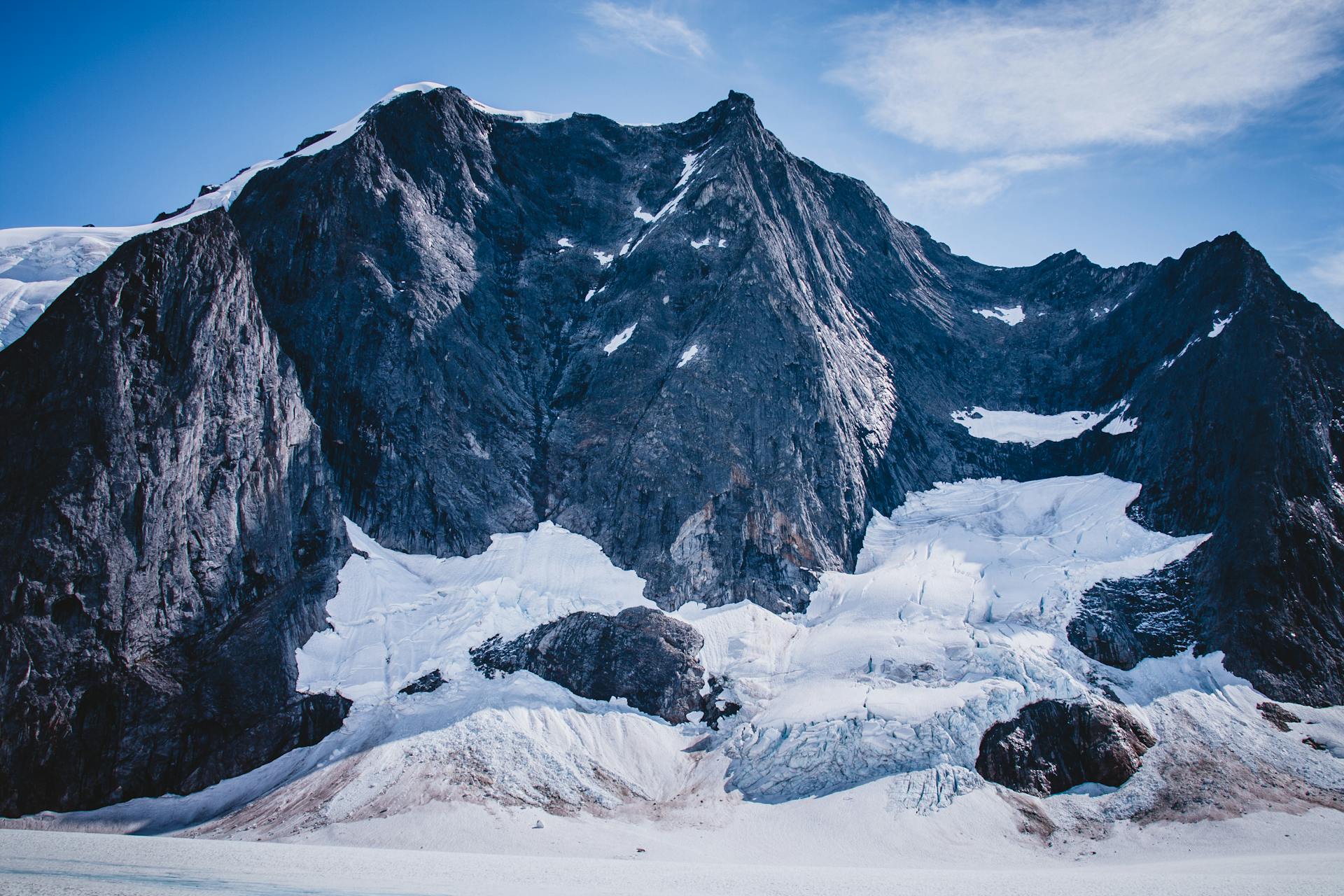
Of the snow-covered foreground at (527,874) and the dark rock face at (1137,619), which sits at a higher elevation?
the dark rock face at (1137,619)

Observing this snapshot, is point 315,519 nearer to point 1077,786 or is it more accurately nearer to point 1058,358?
point 1077,786

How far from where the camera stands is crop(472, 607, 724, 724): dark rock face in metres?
41.1

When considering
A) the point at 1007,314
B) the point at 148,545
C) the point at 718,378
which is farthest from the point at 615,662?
the point at 1007,314

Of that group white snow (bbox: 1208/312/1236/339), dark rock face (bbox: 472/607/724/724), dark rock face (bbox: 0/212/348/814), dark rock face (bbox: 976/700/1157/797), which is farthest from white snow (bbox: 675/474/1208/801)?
dark rock face (bbox: 0/212/348/814)

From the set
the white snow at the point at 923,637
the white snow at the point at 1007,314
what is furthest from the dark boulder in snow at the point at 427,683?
the white snow at the point at 1007,314

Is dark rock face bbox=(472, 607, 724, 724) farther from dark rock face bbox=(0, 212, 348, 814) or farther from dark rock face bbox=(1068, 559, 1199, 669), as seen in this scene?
dark rock face bbox=(1068, 559, 1199, 669)

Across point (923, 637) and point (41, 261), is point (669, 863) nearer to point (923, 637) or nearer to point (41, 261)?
point (923, 637)

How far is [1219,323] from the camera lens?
57.3 m

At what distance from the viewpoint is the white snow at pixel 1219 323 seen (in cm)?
5650

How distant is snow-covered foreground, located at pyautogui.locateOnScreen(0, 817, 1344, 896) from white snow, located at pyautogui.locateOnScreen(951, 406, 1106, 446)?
40.4 meters

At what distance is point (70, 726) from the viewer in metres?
31.5

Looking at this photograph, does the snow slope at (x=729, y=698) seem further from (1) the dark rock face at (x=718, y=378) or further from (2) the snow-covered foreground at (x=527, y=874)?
(2) the snow-covered foreground at (x=527, y=874)

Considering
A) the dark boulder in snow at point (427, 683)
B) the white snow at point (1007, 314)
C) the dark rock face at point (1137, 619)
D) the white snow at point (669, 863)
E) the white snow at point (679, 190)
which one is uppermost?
the white snow at point (679, 190)

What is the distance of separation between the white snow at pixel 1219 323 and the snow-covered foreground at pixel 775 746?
58.6ft
